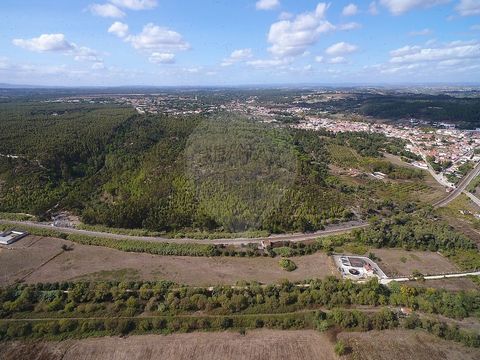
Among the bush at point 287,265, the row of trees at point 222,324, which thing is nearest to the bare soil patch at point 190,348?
the row of trees at point 222,324

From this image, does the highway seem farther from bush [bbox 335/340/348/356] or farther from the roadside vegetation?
bush [bbox 335/340/348/356]

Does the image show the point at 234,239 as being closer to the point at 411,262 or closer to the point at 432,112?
the point at 411,262

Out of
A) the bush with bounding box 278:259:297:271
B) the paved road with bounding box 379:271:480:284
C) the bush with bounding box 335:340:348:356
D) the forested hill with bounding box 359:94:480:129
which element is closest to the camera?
the bush with bounding box 335:340:348:356

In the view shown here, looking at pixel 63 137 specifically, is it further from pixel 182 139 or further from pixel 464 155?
pixel 464 155

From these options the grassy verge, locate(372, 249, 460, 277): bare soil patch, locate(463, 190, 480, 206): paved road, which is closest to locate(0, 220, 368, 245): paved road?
the grassy verge

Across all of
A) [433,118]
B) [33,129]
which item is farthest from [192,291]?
[433,118]
